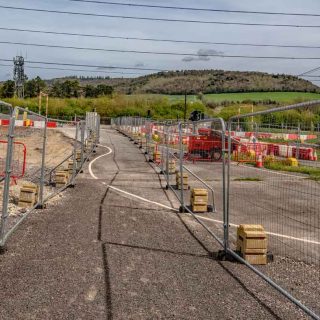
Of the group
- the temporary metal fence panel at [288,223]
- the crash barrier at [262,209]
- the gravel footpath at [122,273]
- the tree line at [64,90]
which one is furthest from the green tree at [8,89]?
the gravel footpath at [122,273]

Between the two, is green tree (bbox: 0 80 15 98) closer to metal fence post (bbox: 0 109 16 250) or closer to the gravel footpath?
the gravel footpath

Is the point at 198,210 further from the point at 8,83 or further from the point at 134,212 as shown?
the point at 8,83

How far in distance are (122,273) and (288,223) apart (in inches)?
215

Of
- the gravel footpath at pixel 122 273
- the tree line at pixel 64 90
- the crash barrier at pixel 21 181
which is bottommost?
the gravel footpath at pixel 122 273

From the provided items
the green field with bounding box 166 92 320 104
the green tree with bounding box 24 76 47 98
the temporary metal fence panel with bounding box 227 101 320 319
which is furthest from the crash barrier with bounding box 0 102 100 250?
the green tree with bounding box 24 76 47 98

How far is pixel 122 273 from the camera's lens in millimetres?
6676

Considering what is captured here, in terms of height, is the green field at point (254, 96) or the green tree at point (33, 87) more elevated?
the green tree at point (33, 87)

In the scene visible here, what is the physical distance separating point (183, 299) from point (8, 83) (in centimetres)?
13785

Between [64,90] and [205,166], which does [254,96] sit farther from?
[205,166]

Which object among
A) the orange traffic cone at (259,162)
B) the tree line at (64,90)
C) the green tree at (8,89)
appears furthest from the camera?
the tree line at (64,90)

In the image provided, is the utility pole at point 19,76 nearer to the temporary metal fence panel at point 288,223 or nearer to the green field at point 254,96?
the green field at point 254,96

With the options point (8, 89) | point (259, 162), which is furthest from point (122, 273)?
point (8, 89)

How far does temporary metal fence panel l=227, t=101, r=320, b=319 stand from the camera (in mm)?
6598

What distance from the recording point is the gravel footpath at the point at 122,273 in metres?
5.51
